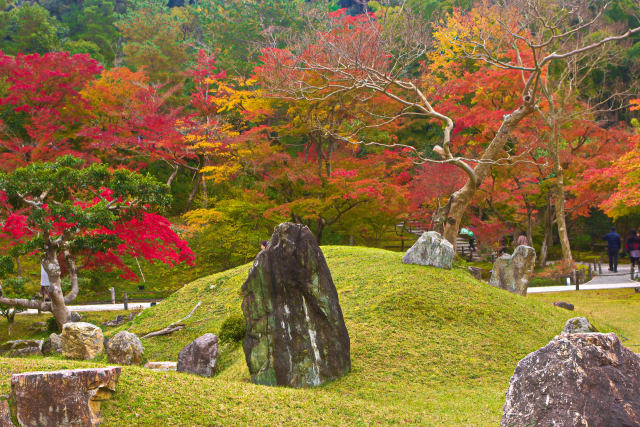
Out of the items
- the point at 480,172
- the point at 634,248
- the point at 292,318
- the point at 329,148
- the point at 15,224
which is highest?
the point at 329,148

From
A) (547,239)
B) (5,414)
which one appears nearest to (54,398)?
(5,414)

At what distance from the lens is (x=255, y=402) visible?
6285mm

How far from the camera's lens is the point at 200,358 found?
8961 millimetres

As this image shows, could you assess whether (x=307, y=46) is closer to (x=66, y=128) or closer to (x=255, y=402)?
(x=66, y=128)

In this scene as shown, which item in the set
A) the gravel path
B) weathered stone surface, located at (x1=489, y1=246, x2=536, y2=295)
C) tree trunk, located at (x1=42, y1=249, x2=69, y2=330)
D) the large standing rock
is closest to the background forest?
the gravel path

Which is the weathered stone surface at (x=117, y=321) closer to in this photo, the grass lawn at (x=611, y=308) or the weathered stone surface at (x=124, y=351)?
the weathered stone surface at (x=124, y=351)

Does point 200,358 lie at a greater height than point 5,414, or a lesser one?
lesser

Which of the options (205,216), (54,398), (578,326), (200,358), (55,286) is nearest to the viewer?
(54,398)

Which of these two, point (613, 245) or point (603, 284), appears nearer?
point (603, 284)

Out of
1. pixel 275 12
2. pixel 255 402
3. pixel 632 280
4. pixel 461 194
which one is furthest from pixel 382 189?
pixel 275 12

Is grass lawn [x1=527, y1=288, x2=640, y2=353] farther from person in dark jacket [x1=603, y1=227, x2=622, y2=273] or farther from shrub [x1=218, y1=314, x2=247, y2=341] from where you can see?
shrub [x1=218, y1=314, x2=247, y2=341]

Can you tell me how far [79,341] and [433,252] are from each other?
777 centimetres

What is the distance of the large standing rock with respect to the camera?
7.73 metres

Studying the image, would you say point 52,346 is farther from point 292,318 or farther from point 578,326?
point 578,326
